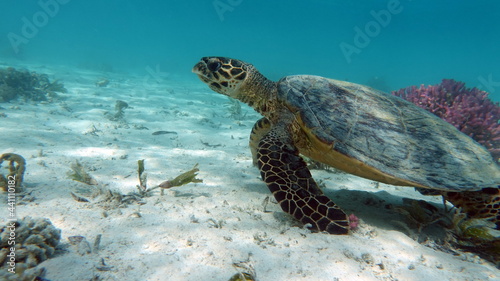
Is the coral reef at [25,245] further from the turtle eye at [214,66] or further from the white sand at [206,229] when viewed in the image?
the turtle eye at [214,66]

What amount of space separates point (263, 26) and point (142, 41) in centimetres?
8031

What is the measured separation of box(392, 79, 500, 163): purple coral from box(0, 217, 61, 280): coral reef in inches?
308

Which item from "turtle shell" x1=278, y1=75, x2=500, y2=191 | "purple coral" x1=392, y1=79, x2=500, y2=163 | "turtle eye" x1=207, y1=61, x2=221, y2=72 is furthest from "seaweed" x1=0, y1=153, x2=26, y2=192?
"purple coral" x1=392, y1=79, x2=500, y2=163

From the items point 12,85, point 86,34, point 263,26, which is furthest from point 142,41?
point 12,85

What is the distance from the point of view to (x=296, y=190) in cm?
270

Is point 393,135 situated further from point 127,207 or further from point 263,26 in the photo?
point 263,26

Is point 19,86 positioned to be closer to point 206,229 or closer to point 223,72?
point 223,72

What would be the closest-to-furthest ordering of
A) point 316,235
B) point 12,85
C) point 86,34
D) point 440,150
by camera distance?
point 316,235, point 440,150, point 12,85, point 86,34

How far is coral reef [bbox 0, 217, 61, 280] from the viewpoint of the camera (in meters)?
1.44

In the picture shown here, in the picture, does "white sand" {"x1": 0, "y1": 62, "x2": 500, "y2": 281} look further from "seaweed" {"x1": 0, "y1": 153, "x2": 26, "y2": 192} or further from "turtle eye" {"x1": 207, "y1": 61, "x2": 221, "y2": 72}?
"turtle eye" {"x1": 207, "y1": 61, "x2": 221, "y2": 72}

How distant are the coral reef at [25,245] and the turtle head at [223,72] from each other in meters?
3.17

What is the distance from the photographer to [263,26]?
10256 centimetres

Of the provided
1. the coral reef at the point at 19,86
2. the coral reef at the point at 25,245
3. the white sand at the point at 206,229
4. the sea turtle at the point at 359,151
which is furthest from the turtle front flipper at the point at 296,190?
the coral reef at the point at 19,86

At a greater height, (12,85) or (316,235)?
(12,85)
